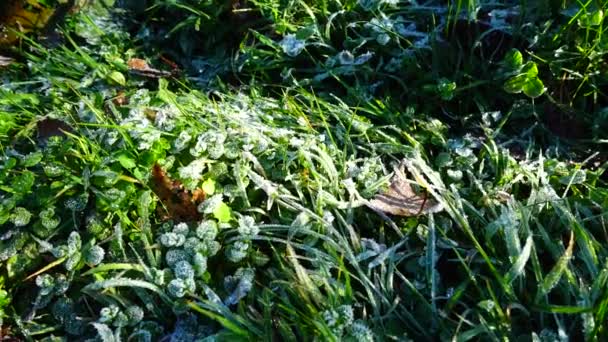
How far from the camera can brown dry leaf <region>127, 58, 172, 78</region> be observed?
8.82ft

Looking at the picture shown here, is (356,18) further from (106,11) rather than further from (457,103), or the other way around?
(106,11)

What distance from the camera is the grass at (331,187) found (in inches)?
66.4

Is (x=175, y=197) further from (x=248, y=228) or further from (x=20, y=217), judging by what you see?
(x=20, y=217)

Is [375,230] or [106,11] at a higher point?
[106,11]

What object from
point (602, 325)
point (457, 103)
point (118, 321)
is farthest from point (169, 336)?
point (457, 103)

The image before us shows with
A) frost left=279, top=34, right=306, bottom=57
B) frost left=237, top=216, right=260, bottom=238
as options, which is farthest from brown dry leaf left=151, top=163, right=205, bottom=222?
frost left=279, top=34, right=306, bottom=57

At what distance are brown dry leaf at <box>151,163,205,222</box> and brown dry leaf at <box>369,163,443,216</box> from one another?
532 mm

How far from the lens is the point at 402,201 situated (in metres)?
1.96

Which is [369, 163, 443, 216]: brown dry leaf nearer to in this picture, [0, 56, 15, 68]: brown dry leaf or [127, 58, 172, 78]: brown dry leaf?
[127, 58, 172, 78]: brown dry leaf

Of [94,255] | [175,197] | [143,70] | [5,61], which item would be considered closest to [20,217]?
[94,255]

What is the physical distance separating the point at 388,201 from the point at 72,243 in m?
0.93

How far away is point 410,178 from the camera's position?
2.09 m

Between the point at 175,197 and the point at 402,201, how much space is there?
69 centimetres

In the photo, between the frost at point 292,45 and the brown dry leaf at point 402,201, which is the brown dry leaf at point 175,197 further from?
the frost at point 292,45
